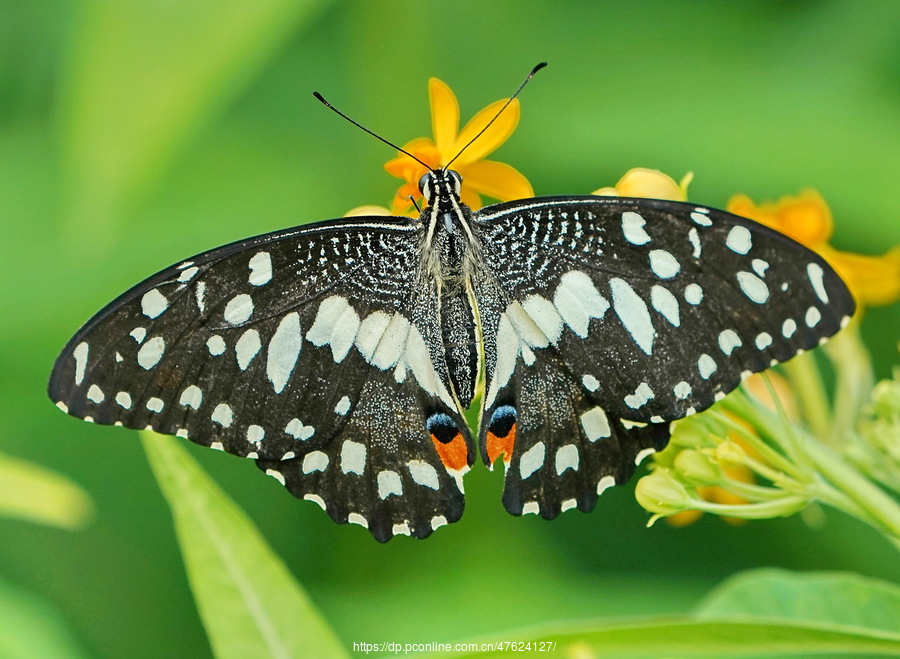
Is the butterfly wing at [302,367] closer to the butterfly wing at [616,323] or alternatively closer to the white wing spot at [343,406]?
the white wing spot at [343,406]

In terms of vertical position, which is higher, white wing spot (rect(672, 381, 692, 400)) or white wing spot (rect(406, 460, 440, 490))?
white wing spot (rect(406, 460, 440, 490))

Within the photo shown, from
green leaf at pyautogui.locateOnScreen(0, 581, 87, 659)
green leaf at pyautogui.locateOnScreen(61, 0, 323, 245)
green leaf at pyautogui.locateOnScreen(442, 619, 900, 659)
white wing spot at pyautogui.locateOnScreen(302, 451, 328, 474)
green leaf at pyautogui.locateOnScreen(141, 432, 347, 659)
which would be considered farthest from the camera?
green leaf at pyautogui.locateOnScreen(61, 0, 323, 245)

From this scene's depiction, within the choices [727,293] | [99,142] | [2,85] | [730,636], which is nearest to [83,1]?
[99,142]

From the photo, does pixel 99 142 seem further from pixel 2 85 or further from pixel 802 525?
pixel 802 525

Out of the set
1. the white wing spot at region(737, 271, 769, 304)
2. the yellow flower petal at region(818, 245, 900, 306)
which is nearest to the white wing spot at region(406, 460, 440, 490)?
the white wing spot at region(737, 271, 769, 304)

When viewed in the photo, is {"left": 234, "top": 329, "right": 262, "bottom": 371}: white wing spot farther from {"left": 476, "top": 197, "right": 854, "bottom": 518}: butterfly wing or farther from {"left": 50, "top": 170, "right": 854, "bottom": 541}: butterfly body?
{"left": 476, "top": 197, "right": 854, "bottom": 518}: butterfly wing

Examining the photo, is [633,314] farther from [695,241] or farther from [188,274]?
[188,274]

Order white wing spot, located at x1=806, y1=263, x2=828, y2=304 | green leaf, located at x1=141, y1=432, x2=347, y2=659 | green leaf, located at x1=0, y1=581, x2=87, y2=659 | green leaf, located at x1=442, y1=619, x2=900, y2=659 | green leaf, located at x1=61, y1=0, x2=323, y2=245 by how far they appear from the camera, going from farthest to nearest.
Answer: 1. green leaf, located at x1=61, y1=0, x2=323, y2=245
2. green leaf, located at x1=0, y1=581, x2=87, y2=659
3. white wing spot, located at x1=806, y1=263, x2=828, y2=304
4. green leaf, located at x1=141, y1=432, x2=347, y2=659
5. green leaf, located at x1=442, y1=619, x2=900, y2=659
